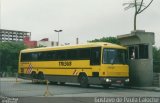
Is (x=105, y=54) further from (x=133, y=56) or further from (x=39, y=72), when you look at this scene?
(x=39, y=72)

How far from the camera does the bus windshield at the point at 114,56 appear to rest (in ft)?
97.8

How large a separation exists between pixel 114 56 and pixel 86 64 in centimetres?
203

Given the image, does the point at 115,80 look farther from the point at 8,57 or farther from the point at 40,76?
the point at 8,57

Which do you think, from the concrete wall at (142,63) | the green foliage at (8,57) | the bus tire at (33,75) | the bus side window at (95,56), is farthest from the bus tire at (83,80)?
the green foliage at (8,57)

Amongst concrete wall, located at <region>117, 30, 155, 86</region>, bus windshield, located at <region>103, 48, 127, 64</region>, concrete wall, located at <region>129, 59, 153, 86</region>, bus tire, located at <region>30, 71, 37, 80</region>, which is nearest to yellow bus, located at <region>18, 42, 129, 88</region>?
bus windshield, located at <region>103, 48, 127, 64</region>

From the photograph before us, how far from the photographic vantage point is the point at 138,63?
31984mm

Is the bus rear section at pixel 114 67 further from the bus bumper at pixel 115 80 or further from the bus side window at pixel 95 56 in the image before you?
the bus side window at pixel 95 56

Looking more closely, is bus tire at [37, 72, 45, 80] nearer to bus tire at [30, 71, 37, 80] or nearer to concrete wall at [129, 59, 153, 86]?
bus tire at [30, 71, 37, 80]

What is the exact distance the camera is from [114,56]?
99.1 feet

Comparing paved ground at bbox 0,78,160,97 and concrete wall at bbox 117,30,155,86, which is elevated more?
concrete wall at bbox 117,30,155,86

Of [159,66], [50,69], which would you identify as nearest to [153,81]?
[159,66]

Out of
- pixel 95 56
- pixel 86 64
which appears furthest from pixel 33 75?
pixel 95 56

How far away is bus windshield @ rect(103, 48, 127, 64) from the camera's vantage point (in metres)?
29.8

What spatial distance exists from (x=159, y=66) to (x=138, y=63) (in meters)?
5.14
